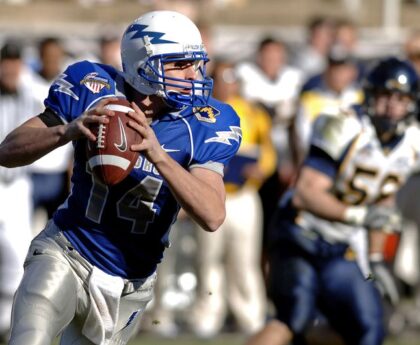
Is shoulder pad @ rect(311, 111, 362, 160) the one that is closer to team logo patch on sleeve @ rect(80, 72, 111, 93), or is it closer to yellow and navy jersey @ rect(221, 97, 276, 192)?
team logo patch on sleeve @ rect(80, 72, 111, 93)

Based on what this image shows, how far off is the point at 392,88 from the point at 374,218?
2.21 feet

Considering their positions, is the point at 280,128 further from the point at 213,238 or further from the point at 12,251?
the point at 12,251

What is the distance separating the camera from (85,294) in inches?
185

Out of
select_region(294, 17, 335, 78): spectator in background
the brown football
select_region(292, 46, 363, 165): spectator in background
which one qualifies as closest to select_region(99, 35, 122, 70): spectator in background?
select_region(292, 46, 363, 165): spectator in background

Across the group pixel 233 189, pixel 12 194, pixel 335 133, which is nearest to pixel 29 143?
pixel 335 133

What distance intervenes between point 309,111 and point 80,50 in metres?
2.02

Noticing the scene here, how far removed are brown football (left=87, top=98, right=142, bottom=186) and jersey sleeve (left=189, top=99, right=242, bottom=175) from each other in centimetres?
30

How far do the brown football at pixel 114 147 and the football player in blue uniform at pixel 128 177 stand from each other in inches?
6.6

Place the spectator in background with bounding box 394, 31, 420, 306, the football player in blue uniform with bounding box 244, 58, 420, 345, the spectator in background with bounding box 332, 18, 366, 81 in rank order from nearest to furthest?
the football player in blue uniform with bounding box 244, 58, 420, 345
the spectator in background with bounding box 394, 31, 420, 306
the spectator in background with bounding box 332, 18, 366, 81

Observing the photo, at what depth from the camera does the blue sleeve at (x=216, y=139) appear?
4.69 meters

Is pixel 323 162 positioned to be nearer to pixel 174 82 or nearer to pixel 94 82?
pixel 174 82

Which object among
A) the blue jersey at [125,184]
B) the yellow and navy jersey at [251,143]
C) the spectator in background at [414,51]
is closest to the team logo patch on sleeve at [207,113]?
the blue jersey at [125,184]

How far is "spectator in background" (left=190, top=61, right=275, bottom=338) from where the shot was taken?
29.5 ft

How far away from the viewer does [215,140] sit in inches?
185
